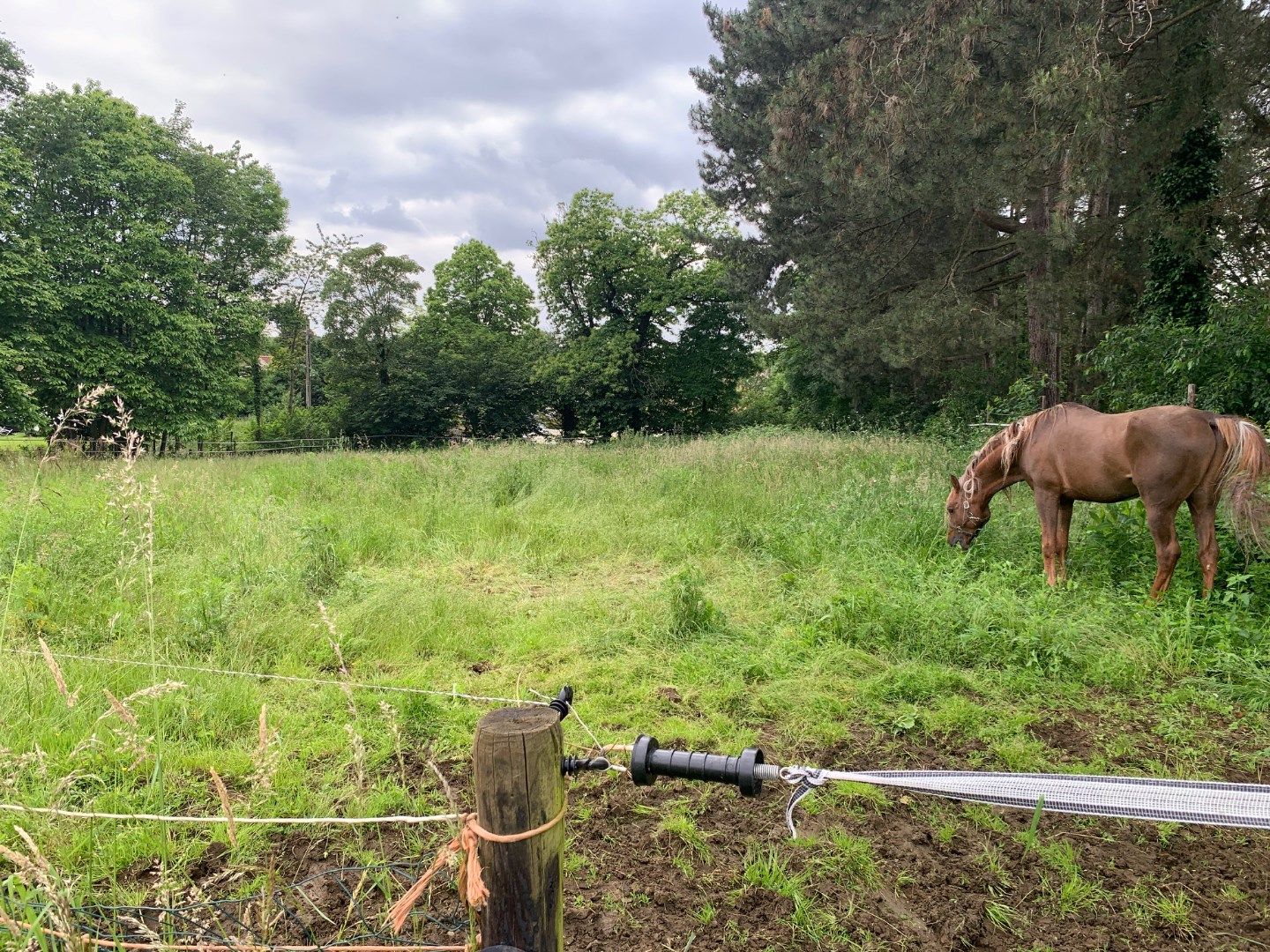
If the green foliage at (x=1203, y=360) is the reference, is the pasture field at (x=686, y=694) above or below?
below

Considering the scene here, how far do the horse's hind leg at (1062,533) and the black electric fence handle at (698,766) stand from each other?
4.48 metres

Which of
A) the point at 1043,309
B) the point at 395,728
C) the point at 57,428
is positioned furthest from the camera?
the point at 1043,309

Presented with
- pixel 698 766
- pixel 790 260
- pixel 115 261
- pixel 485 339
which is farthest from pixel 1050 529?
pixel 485 339

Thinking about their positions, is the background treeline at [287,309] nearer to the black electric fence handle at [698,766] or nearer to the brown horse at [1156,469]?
the brown horse at [1156,469]

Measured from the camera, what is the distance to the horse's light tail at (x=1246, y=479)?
394 centimetres

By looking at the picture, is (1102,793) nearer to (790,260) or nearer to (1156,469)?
(1156,469)

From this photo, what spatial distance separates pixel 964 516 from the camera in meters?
5.38

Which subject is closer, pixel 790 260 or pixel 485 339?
pixel 790 260

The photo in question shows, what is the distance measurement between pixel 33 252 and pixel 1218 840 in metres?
22.2

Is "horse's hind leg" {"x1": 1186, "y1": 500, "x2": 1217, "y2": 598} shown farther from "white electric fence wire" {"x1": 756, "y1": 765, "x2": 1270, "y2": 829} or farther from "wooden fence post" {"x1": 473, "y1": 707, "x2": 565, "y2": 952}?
"wooden fence post" {"x1": 473, "y1": 707, "x2": 565, "y2": 952}

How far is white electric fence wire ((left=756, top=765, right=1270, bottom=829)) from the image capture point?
1.24m

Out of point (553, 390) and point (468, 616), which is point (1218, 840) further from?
point (553, 390)

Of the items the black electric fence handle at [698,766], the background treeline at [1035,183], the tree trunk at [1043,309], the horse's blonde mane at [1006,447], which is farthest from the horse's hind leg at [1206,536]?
the tree trunk at [1043,309]

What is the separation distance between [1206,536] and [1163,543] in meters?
0.24
